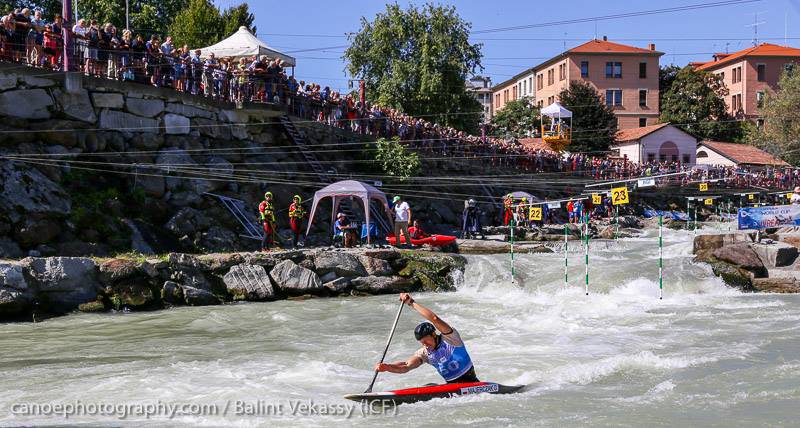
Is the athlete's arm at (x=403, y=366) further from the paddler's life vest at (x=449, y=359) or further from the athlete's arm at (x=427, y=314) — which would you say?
the athlete's arm at (x=427, y=314)

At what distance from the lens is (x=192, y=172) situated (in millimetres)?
24203

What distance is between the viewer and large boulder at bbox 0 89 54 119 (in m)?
20.9

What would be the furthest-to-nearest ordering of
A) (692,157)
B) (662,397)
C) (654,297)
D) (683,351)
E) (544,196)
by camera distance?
(692,157) < (544,196) < (654,297) < (683,351) < (662,397)

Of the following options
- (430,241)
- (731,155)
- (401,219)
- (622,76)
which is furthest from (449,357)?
(622,76)

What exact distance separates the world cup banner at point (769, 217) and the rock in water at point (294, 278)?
1278 cm

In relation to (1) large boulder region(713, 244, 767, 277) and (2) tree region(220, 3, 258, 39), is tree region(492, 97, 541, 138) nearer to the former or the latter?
(2) tree region(220, 3, 258, 39)

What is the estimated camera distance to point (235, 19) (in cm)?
5234

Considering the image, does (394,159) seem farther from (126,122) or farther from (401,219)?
(126,122)

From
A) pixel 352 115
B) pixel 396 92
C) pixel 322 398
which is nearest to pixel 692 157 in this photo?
pixel 396 92

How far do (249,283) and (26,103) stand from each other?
7339 millimetres

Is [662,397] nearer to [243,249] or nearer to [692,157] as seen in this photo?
[243,249]

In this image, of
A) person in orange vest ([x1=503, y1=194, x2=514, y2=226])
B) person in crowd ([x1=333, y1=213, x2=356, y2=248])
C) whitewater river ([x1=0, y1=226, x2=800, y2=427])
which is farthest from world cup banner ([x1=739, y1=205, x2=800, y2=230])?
person in crowd ([x1=333, y1=213, x2=356, y2=248])

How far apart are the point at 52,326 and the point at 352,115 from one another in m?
17.3

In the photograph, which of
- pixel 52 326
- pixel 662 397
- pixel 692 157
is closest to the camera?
pixel 662 397
